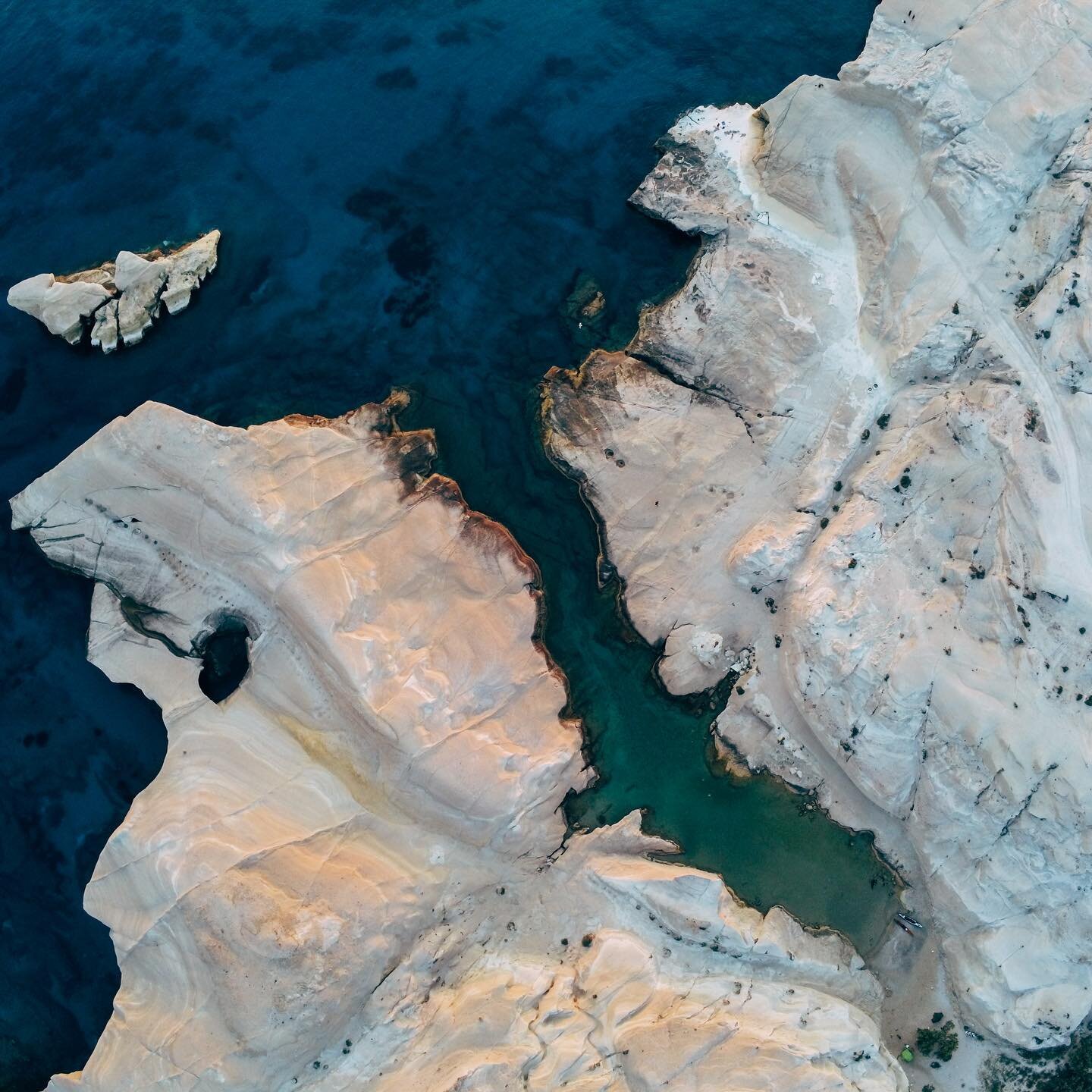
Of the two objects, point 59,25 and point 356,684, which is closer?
point 356,684

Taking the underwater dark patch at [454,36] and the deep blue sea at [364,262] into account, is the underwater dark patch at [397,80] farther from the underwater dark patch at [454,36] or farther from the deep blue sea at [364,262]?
the underwater dark patch at [454,36]

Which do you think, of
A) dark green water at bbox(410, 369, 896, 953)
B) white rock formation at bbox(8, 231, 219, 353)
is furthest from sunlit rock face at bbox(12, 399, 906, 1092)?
white rock formation at bbox(8, 231, 219, 353)

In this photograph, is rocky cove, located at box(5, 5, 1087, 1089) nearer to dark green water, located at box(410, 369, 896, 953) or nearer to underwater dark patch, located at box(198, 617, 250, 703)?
→ dark green water, located at box(410, 369, 896, 953)

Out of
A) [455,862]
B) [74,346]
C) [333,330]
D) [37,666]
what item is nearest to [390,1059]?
[455,862]

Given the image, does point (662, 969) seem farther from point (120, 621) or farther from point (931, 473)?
point (120, 621)

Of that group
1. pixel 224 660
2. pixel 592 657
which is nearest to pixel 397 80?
pixel 224 660

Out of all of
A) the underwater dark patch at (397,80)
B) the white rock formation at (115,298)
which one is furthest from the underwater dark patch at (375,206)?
the white rock formation at (115,298)
